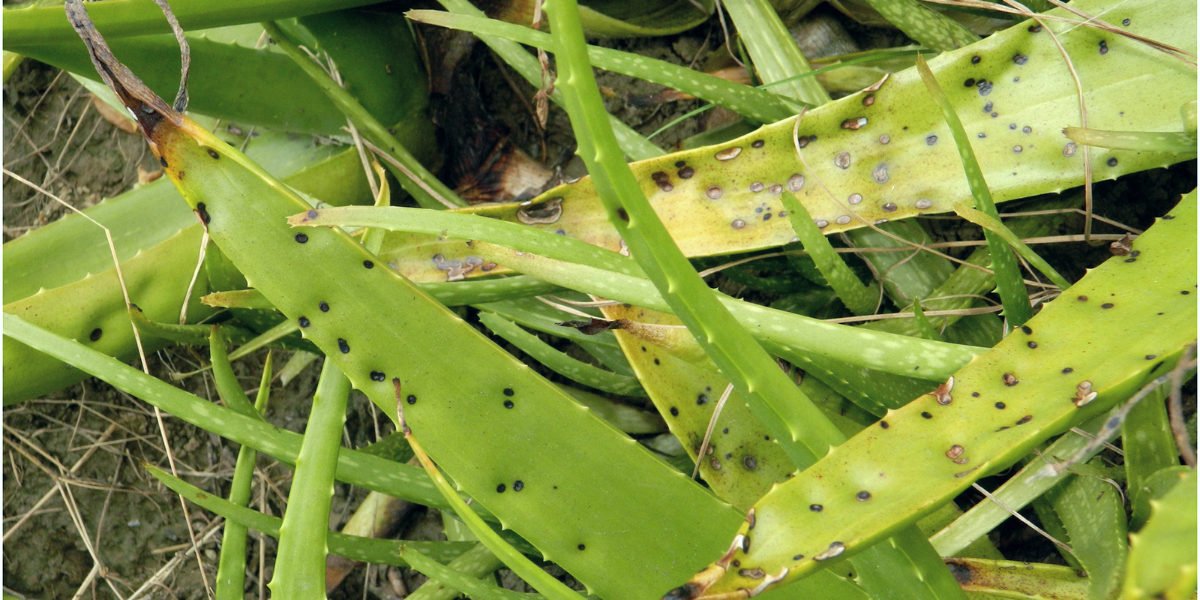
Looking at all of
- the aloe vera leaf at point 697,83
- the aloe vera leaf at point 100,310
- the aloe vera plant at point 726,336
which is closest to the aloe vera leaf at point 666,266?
the aloe vera plant at point 726,336

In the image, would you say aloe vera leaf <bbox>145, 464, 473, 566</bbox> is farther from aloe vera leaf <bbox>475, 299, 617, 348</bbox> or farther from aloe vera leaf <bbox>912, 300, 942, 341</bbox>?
aloe vera leaf <bbox>912, 300, 942, 341</bbox>

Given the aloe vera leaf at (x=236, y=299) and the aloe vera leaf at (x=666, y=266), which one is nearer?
the aloe vera leaf at (x=666, y=266)

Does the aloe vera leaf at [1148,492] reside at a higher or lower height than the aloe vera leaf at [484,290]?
higher

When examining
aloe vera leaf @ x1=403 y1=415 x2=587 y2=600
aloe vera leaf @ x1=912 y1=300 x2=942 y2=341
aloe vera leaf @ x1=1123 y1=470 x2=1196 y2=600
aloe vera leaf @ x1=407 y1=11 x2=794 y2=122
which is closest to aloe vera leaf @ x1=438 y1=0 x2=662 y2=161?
aloe vera leaf @ x1=407 y1=11 x2=794 y2=122

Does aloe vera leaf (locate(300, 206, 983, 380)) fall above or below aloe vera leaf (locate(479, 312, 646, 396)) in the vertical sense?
above

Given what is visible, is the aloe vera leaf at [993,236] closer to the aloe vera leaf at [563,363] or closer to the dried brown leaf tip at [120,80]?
the aloe vera leaf at [563,363]

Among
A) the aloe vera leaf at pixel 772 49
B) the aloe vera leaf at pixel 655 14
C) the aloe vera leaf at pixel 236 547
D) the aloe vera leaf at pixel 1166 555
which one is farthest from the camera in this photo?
the aloe vera leaf at pixel 655 14

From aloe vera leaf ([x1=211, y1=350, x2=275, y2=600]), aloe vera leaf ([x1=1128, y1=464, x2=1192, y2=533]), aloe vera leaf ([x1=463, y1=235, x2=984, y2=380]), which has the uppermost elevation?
aloe vera leaf ([x1=463, y1=235, x2=984, y2=380])

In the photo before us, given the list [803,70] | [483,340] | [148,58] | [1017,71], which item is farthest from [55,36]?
[1017,71]
